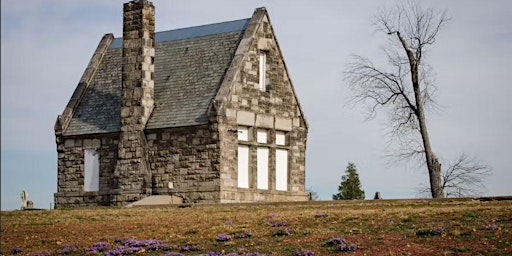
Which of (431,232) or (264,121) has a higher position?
(264,121)

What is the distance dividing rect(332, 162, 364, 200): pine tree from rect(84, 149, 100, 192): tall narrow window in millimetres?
15019

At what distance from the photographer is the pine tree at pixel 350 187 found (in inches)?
2434

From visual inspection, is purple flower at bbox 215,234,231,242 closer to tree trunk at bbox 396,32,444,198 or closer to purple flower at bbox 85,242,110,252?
purple flower at bbox 85,242,110,252

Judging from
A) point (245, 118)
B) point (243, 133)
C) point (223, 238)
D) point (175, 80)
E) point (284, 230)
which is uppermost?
point (175, 80)

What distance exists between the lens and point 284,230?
34.6m

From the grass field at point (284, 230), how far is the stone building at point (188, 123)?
670 centimetres

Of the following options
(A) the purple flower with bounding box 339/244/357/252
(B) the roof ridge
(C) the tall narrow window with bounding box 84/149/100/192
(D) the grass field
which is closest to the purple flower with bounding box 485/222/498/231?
(D) the grass field

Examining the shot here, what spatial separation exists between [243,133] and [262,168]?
2048mm

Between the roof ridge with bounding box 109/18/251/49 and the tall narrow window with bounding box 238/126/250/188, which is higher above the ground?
the roof ridge with bounding box 109/18/251/49

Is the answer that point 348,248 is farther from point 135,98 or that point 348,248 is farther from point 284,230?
point 135,98

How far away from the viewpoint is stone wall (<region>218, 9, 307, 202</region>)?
49812 mm

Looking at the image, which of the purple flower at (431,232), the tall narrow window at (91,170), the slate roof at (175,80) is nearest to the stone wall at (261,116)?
the slate roof at (175,80)

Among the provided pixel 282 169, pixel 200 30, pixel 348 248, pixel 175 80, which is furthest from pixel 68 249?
pixel 200 30

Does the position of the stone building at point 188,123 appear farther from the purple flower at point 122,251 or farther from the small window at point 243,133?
the purple flower at point 122,251
